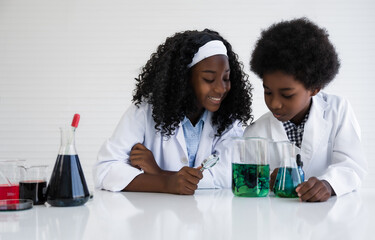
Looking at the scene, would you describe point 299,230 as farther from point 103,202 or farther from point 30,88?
point 30,88

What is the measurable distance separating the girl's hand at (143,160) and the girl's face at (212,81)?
0.31 metres

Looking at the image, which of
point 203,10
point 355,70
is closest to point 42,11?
point 203,10

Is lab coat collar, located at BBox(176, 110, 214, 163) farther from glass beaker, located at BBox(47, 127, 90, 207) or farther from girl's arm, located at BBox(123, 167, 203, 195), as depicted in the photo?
glass beaker, located at BBox(47, 127, 90, 207)

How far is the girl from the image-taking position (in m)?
1.67

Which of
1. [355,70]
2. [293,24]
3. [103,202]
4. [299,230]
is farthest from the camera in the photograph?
[355,70]

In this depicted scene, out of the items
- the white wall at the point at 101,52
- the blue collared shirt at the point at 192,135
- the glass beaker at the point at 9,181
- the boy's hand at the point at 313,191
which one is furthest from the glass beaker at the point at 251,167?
the white wall at the point at 101,52

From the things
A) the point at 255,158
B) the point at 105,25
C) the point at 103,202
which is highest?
the point at 105,25

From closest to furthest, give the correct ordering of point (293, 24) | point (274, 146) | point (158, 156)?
point (274, 146)
point (293, 24)
point (158, 156)

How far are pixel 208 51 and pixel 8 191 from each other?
36.6 inches

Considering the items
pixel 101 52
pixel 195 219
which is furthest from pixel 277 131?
pixel 101 52

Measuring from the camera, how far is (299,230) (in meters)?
0.91

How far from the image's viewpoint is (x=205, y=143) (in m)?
1.81

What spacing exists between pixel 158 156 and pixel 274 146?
54 centimetres

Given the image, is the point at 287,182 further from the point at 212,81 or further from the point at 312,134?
the point at 212,81
